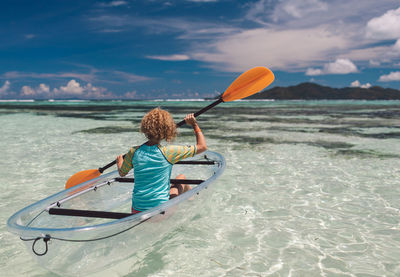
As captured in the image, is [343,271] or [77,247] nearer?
[77,247]

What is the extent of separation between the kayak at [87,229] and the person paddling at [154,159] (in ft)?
0.86

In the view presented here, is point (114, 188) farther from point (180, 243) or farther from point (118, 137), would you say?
point (118, 137)

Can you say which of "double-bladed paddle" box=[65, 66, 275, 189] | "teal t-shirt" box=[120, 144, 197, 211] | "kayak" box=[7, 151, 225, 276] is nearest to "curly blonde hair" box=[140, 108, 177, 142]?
"teal t-shirt" box=[120, 144, 197, 211]

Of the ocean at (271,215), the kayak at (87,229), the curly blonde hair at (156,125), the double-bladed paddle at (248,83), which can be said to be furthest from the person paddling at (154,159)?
the double-bladed paddle at (248,83)

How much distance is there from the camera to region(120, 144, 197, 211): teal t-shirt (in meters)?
3.67

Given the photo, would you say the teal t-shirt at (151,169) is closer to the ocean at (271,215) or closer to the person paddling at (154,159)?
the person paddling at (154,159)

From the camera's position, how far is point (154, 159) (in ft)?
12.0

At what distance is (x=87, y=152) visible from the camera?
11.0 m

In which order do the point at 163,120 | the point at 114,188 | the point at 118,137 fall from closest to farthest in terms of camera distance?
the point at 163,120 → the point at 114,188 → the point at 118,137

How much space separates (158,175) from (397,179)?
661 cm

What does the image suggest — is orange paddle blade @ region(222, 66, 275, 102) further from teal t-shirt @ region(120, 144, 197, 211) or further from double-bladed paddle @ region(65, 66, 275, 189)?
teal t-shirt @ region(120, 144, 197, 211)

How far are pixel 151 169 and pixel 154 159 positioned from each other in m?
0.13

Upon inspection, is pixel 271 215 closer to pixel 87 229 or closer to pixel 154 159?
pixel 154 159

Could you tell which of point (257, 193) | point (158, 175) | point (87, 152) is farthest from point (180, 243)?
point (87, 152)
